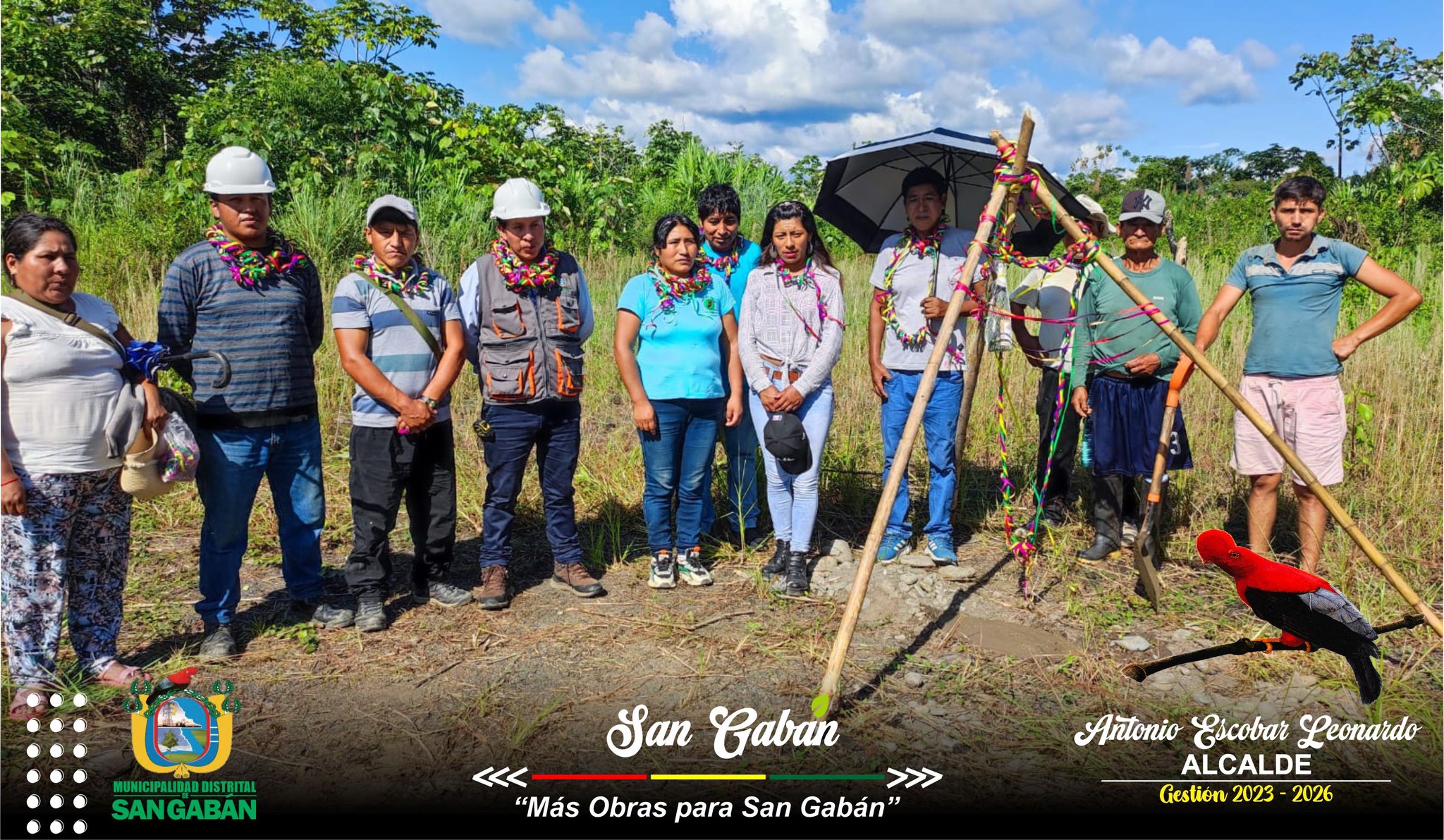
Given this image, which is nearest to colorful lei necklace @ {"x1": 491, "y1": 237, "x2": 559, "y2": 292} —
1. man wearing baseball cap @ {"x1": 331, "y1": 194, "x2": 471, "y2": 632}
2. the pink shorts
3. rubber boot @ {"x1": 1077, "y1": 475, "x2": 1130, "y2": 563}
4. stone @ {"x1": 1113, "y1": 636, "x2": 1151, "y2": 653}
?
man wearing baseball cap @ {"x1": 331, "y1": 194, "x2": 471, "y2": 632}

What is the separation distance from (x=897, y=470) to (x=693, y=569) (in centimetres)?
150

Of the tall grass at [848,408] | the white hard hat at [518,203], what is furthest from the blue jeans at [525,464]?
the white hard hat at [518,203]

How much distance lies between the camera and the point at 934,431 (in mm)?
4332

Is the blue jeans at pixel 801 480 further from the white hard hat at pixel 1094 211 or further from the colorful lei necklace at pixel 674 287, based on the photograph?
the white hard hat at pixel 1094 211

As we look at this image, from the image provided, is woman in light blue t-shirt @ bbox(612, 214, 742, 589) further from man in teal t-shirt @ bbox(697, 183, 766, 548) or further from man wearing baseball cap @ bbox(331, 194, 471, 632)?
man wearing baseball cap @ bbox(331, 194, 471, 632)

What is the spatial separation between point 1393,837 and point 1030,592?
1.78 meters

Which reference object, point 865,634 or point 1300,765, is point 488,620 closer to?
A: point 865,634

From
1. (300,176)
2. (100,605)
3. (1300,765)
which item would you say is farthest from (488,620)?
(300,176)

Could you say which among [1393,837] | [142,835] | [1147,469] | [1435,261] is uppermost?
[1435,261]

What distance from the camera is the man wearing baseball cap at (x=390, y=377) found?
12.0 ft

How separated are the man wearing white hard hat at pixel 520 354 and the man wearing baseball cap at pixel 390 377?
0.15 m

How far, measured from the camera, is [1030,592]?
419 centimetres

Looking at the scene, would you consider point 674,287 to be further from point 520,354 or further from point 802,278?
point 520,354

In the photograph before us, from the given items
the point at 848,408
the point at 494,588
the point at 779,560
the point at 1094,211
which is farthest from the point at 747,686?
the point at 848,408
